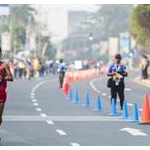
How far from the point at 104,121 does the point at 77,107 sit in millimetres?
6999

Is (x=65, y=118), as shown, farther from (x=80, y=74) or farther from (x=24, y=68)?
(x=80, y=74)

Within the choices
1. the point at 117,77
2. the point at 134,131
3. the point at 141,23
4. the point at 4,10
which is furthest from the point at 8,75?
the point at 4,10

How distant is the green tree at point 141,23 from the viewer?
2376 inches

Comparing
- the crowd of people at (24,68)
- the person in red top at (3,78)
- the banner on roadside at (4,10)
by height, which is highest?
the banner on roadside at (4,10)

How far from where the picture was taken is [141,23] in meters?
61.7

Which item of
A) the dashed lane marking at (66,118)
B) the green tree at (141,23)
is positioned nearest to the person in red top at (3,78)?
the dashed lane marking at (66,118)

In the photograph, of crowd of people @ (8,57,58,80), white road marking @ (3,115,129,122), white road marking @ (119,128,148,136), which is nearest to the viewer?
white road marking @ (119,128,148,136)

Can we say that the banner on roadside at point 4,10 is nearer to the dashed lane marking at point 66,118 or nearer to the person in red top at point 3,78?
the dashed lane marking at point 66,118

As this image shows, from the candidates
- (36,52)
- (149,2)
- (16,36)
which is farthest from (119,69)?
(36,52)

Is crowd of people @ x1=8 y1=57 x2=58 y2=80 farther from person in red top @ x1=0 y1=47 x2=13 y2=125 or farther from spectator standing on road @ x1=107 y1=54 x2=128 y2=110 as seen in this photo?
person in red top @ x1=0 y1=47 x2=13 y2=125

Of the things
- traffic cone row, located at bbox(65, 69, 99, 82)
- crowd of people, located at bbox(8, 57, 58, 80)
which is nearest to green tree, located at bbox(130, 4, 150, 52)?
traffic cone row, located at bbox(65, 69, 99, 82)

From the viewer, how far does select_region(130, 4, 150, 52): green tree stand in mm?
60344

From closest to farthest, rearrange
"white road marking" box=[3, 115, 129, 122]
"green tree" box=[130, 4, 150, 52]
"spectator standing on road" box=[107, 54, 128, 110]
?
1. "white road marking" box=[3, 115, 129, 122]
2. "spectator standing on road" box=[107, 54, 128, 110]
3. "green tree" box=[130, 4, 150, 52]

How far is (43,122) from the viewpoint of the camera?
23.0 m
